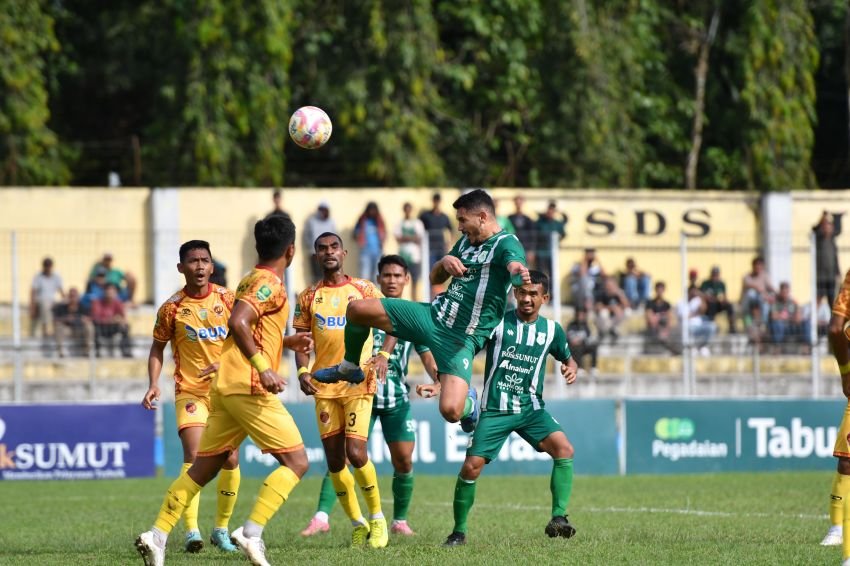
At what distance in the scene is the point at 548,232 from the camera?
23734 millimetres

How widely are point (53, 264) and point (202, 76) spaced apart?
613cm

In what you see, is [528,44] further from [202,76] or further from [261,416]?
[261,416]

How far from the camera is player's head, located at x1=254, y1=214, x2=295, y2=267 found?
9.46 metres

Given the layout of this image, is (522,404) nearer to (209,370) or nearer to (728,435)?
(209,370)

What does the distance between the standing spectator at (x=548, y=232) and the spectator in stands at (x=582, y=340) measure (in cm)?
97

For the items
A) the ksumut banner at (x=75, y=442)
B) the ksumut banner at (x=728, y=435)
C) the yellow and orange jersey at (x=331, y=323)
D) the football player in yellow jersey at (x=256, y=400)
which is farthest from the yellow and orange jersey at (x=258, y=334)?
the ksumut banner at (x=728, y=435)

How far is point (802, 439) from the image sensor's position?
20.7m

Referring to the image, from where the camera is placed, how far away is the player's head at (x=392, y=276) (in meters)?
12.2

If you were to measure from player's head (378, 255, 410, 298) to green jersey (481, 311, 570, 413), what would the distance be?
3.68ft

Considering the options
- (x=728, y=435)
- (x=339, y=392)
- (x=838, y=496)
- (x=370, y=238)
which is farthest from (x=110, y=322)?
(x=838, y=496)

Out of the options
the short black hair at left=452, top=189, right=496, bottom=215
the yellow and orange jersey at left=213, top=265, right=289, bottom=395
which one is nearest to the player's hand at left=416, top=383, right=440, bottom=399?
the yellow and orange jersey at left=213, top=265, right=289, bottom=395

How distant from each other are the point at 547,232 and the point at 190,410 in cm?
1330

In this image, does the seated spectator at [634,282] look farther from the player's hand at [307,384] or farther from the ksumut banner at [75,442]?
the player's hand at [307,384]

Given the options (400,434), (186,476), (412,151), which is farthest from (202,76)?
(186,476)
